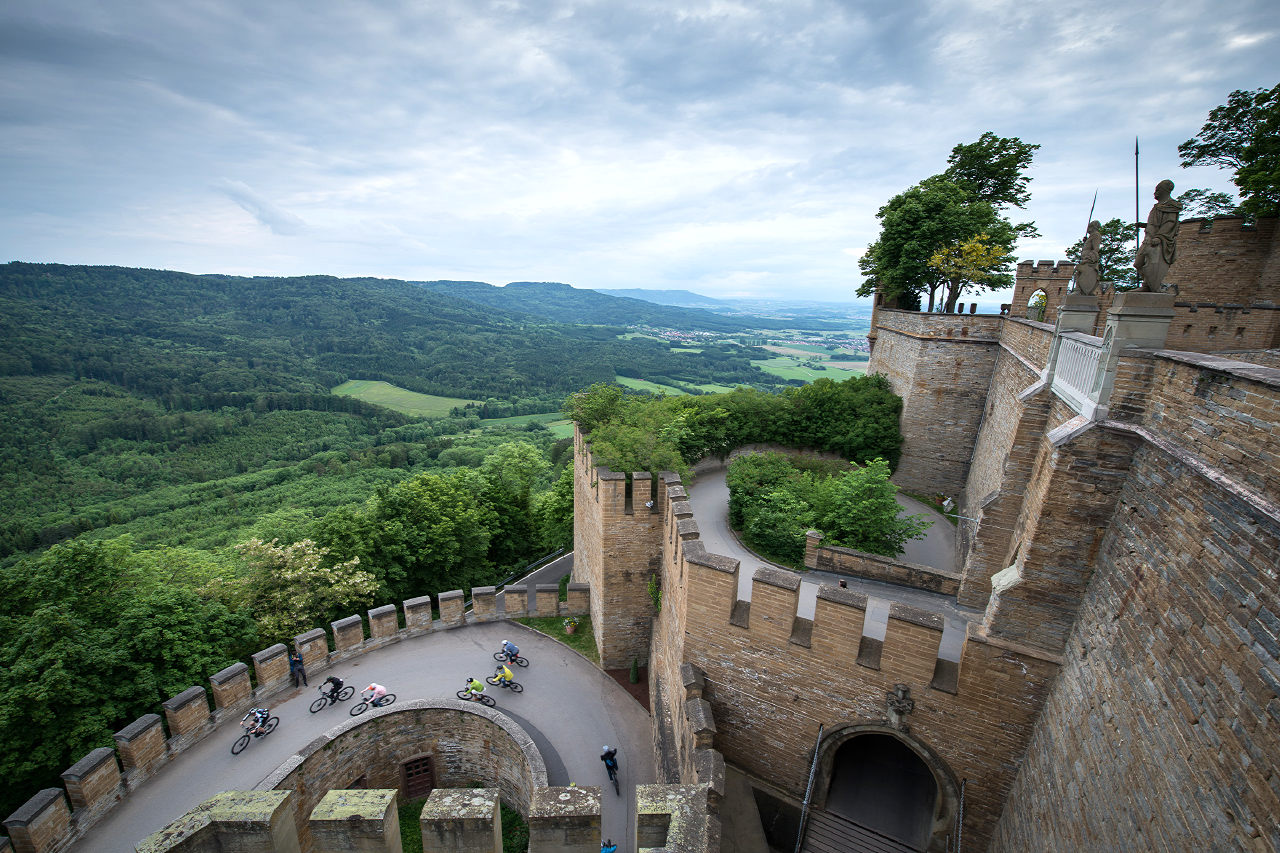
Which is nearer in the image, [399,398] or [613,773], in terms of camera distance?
[613,773]

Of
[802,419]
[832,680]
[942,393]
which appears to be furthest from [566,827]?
[802,419]

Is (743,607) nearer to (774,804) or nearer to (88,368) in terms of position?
(774,804)

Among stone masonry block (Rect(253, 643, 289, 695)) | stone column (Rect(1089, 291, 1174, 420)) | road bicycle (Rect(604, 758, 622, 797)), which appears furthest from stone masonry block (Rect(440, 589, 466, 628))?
stone column (Rect(1089, 291, 1174, 420))

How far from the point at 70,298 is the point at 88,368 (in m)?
66.3

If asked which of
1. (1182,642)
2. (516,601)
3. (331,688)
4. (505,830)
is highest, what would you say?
(1182,642)

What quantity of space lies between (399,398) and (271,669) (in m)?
126

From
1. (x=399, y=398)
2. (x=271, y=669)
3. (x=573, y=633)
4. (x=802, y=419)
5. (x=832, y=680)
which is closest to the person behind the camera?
(x=832, y=680)

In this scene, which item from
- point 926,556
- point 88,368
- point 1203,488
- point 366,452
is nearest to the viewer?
point 1203,488

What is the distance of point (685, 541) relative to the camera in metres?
8.54

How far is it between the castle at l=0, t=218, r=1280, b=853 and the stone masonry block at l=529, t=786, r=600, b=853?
20 millimetres

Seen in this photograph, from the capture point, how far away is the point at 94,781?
9414 millimetres

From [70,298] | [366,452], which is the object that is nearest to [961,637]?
[366,452]

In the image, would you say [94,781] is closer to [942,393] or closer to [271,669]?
[271,669]

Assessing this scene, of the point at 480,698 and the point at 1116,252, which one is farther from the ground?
the point at 1116,252
